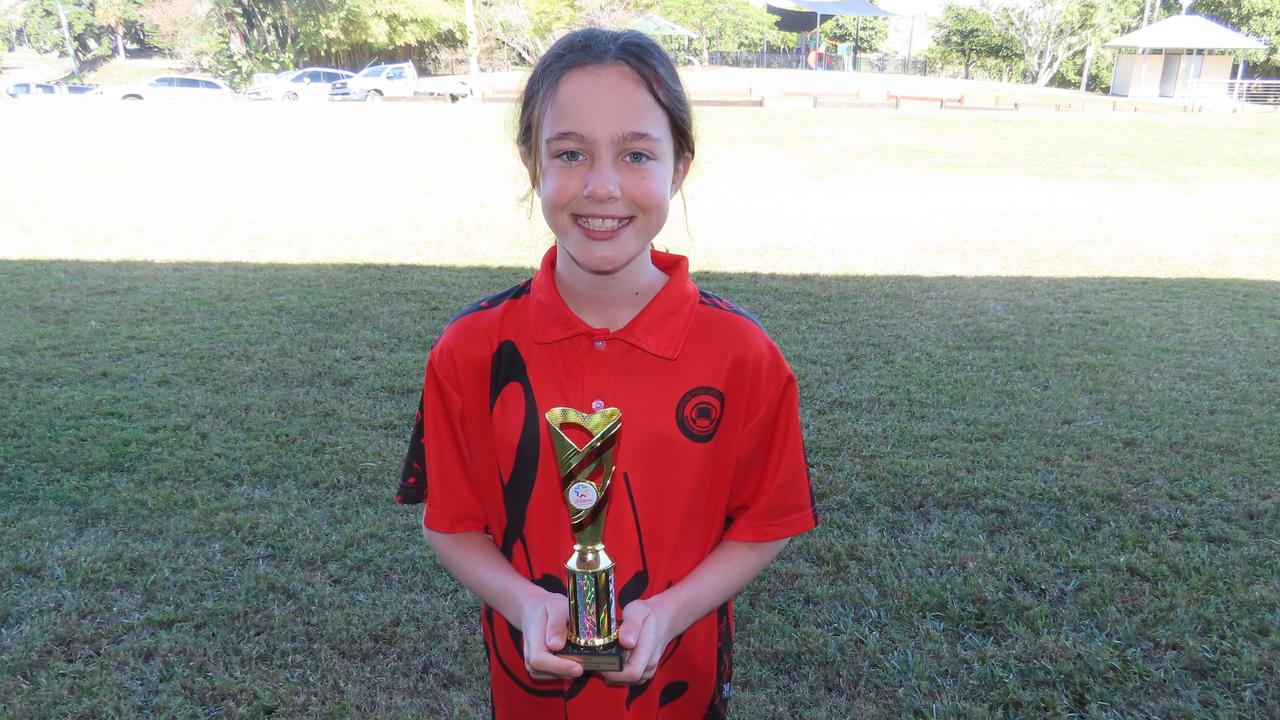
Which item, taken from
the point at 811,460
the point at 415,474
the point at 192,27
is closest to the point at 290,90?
the point at 192,27

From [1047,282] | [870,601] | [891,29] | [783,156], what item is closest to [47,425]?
[870,601]

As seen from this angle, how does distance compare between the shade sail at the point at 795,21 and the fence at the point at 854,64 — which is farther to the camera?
the shade sail at the point at 795,21

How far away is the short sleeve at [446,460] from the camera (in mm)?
1604

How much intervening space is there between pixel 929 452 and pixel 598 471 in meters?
3.70

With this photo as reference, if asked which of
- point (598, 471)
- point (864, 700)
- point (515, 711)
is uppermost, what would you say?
point (598, 471)

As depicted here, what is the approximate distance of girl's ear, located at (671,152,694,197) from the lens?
171 cm

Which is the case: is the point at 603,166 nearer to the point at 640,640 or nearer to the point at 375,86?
the point at 640,640

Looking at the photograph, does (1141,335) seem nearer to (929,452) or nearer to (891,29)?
(929,452)

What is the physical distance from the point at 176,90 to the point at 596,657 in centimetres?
3401

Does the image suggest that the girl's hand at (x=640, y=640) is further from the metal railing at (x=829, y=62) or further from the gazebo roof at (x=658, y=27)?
the metal railing at (x=829, y=62)

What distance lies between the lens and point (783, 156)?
59.8ft

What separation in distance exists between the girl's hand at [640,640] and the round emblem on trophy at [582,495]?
0.63 feet

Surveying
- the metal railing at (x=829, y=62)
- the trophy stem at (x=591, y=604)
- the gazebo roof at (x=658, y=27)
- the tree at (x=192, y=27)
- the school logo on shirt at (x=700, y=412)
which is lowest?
the trophy stem at (x=591, y=604)

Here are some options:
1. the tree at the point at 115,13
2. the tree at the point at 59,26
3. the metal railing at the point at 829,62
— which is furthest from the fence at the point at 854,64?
the tree at the point at 59,26
